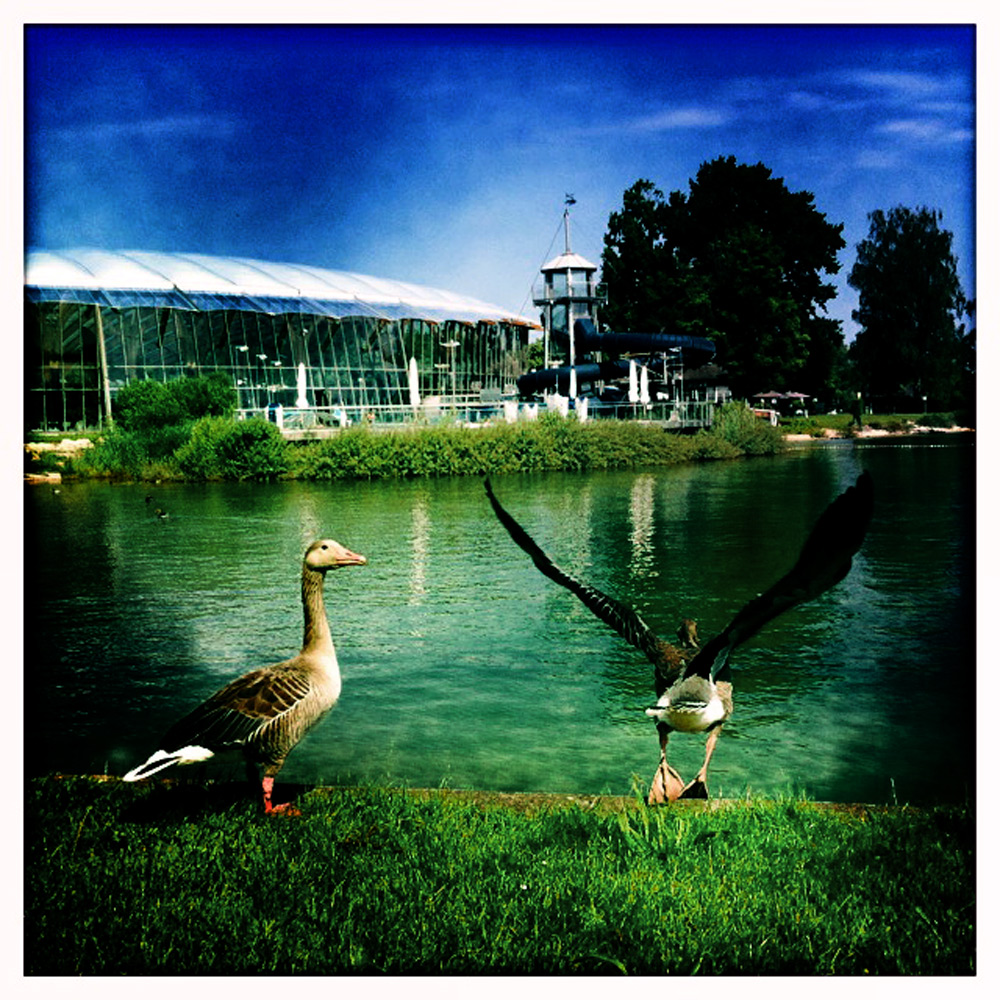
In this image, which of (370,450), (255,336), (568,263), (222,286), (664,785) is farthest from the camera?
(222,286)

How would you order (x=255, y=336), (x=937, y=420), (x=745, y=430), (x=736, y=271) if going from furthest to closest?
(x=255, y=336), (x=745, y=430), (x=736, y=271), (x=937, y=420)

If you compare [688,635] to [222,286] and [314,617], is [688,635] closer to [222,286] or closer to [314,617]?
[314,617]

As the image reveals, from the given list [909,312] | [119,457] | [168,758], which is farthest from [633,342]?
[168,758]

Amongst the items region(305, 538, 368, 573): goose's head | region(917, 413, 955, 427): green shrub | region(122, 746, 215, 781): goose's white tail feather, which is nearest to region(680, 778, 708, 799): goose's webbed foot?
region(305, 538, 368, 573): goose's head

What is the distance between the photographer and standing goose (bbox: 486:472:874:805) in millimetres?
2649

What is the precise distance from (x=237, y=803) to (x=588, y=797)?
45.6 inches

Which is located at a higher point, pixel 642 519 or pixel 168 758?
pixel 642 519

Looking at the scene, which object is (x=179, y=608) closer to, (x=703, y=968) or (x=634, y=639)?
(x=634, y=639)

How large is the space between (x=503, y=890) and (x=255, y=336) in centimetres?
483

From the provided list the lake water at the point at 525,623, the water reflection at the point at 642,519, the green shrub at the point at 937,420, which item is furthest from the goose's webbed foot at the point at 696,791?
the water reflection at the point at 642,519

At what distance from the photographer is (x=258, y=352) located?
734cm

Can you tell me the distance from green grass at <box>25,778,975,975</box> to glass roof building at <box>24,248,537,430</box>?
188 cm
